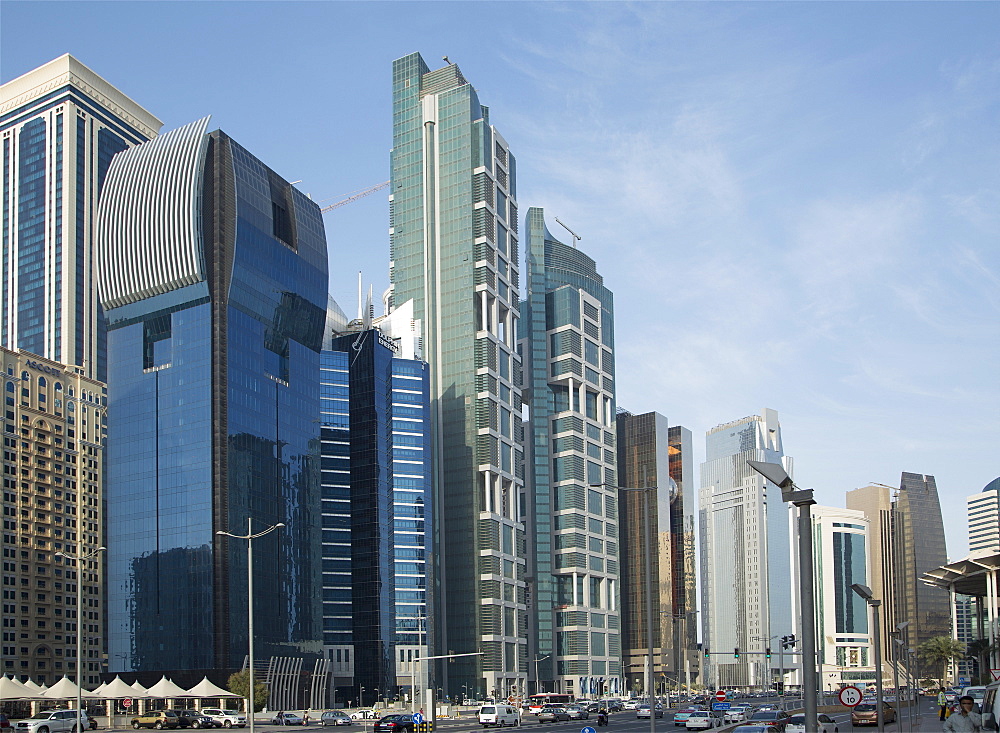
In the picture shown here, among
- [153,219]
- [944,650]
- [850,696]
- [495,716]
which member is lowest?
[944,650]

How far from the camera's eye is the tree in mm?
126625

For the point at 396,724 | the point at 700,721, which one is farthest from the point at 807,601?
the point at 396,724

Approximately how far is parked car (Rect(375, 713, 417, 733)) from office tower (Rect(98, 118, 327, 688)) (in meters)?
67.5

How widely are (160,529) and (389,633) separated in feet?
150

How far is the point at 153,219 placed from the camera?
151000 mm

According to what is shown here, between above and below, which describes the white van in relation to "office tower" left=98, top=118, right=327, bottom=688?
below

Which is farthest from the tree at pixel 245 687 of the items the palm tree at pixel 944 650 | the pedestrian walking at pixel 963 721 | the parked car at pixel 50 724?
the pedestrian walking at pixel 963 721

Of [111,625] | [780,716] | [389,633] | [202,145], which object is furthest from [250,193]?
[780,716]

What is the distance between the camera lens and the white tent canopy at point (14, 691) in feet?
344

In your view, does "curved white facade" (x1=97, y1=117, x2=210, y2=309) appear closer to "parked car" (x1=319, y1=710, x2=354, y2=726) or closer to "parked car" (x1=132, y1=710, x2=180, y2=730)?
"parked car" (x1=319, y1=710, x2=354, y2=726)

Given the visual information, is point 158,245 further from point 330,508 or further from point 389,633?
point 389,633

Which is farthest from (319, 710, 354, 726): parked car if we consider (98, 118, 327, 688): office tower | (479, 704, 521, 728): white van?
(98, 118, 327, 688): office tower

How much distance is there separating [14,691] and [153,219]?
66.5m

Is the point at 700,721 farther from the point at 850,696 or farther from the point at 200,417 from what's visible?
the point at 200,417
